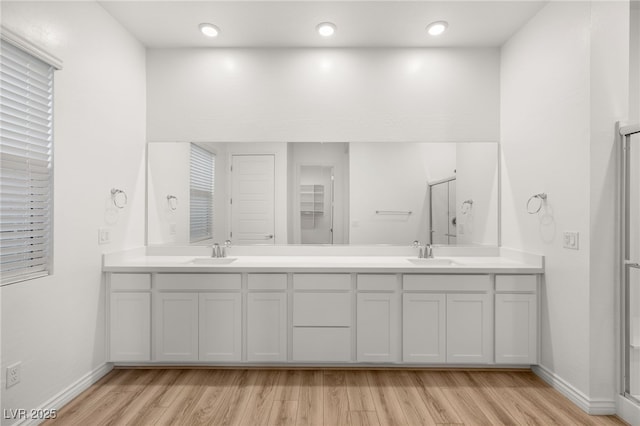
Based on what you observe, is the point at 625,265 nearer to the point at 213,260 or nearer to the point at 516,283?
the point at 516,283

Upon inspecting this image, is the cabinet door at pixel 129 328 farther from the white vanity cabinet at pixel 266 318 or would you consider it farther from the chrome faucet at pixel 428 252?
the chrome faucet at pixel 428 252

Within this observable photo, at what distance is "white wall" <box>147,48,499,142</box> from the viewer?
3205 mm

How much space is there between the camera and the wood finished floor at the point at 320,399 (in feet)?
6.88

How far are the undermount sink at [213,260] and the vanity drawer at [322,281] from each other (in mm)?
654

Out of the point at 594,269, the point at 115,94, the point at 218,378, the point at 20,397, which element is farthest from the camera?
the point at 115,94

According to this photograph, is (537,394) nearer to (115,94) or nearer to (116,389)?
(116,389)

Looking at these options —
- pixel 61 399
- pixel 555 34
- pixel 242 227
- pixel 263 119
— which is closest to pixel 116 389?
pixel 61 399

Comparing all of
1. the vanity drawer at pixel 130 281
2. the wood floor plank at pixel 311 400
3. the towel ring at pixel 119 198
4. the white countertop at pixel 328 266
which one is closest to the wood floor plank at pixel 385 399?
the wood floor plank at pixel 311 400

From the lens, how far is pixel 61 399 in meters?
2.20

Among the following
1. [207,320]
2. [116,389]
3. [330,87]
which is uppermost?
[330,87]

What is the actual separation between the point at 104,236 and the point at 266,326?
1335mm

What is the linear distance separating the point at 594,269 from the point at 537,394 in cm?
90

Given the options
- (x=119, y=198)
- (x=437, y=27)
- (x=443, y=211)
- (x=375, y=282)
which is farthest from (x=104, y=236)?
(x=437, y=27)

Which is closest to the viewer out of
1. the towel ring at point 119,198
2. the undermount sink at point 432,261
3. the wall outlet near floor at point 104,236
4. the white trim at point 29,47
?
the white trim at point 29,47
